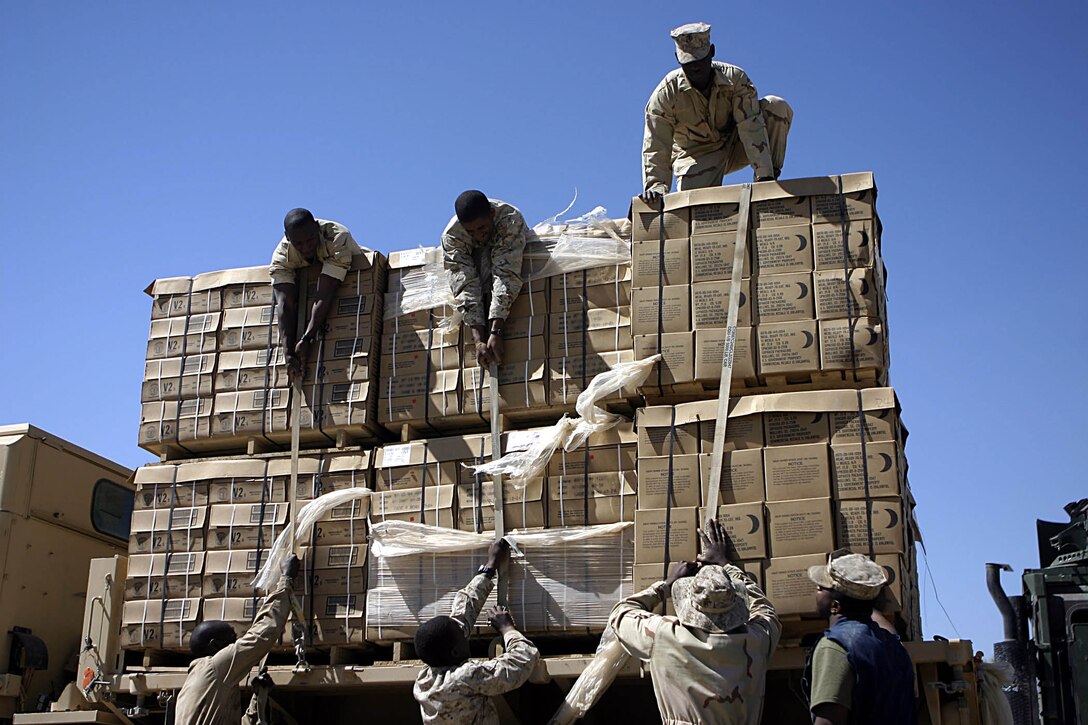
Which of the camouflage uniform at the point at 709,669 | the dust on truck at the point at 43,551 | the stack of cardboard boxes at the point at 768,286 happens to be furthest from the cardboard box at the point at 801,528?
the dust on truck at the point at 43,551

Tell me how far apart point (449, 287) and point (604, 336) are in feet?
3.75

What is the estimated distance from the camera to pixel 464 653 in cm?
614

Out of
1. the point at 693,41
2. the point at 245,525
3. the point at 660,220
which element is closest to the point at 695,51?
the point at 693,41

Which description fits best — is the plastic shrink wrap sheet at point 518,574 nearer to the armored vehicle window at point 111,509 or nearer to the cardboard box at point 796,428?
the cardboard box at point 796,428

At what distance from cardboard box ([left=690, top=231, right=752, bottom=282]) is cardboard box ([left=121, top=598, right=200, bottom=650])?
3.75m

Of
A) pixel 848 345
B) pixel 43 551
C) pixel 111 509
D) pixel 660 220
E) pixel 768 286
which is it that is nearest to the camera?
pixel 848 345

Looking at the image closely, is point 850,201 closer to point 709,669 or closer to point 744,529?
point 744,529

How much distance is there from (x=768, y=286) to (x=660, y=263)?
25.7 inches

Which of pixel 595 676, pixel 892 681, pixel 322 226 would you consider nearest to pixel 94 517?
pixel 322 226

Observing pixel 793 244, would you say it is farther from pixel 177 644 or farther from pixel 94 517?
pixel 94 517

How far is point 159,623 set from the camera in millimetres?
7453

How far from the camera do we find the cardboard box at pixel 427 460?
7.11 metres

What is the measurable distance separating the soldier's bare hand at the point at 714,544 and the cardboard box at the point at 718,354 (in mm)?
828

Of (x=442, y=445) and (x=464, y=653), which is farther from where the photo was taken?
(x=442, y=445)
